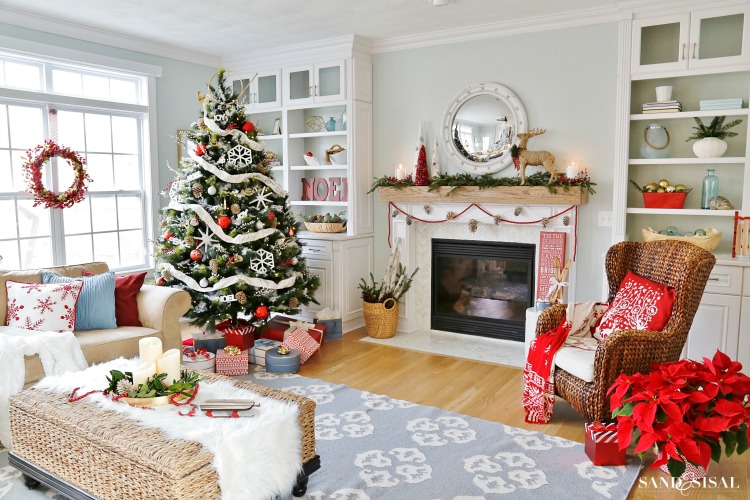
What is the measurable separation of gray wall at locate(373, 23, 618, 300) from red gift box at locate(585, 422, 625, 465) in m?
2.00

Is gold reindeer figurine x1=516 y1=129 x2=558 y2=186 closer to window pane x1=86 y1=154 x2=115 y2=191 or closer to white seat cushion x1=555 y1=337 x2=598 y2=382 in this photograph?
white seat cushion x1=555 y1=337 x2=598 y2=382

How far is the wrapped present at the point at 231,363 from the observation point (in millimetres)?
4207

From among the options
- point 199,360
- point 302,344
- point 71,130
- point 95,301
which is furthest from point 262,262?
point 71,130

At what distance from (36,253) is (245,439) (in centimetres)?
360

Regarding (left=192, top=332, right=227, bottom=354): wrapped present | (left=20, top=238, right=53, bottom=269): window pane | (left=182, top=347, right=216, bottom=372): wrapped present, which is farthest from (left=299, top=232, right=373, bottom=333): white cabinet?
(left=20, top=238, right=53, bottom=269): window pane

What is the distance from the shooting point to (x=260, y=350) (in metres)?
4.43

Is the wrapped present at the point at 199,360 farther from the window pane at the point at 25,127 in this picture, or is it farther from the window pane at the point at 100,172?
the window pane at the point at 25,127

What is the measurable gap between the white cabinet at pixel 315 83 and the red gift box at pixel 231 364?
259 centimetres

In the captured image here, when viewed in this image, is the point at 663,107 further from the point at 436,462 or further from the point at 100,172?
the point at 100,172

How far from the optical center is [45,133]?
4793mm

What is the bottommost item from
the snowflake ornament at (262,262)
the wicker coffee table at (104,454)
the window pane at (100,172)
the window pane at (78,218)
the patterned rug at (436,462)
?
the patterned rug at (436,462)

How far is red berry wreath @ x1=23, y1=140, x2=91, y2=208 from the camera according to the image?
15.0ft

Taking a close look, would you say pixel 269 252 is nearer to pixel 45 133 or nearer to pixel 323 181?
pixel 323 181

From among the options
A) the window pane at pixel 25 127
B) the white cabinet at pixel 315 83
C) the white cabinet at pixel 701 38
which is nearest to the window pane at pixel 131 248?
the window pane at pixel 25 127
